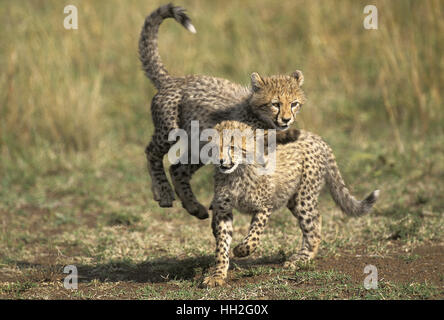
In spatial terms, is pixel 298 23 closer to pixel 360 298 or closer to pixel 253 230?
pixel 253 230

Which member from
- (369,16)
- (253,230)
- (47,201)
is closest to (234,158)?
(253,230)

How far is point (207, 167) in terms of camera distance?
761cm

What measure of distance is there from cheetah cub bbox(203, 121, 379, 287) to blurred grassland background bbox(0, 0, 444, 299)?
216 millimetres

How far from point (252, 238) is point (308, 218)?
0.67 meters

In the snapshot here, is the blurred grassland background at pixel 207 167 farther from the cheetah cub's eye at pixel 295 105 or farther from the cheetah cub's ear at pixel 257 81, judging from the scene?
the cheetah cub's ear at pixel 257 81

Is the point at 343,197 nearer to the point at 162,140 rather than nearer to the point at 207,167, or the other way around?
the point at 162,140

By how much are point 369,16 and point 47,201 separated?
481 centimetres

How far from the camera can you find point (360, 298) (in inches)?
169

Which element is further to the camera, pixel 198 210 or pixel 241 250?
pixel 198 210

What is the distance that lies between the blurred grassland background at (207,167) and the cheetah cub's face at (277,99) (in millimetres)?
1043

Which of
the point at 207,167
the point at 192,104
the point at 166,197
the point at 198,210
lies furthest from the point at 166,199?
the point at 207,167

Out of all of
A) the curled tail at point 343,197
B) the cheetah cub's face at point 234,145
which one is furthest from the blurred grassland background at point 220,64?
the cheetah cub's face at point 234,145

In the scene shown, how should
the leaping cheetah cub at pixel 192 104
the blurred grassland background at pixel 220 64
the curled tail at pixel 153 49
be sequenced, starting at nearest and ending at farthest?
1. the leaping cheetah cub at pixel 192 104
2. the curled tail at pixel 153 49
3. the blurred grassland background at pixel 220 64

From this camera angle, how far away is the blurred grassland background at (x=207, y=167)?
5.16 m
